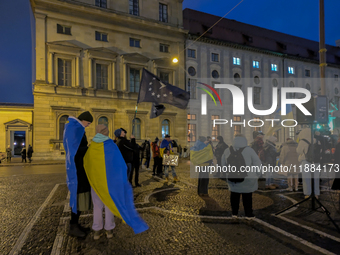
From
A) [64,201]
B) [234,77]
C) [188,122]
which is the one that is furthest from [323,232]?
[234,77]

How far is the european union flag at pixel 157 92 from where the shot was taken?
1284 centimetres

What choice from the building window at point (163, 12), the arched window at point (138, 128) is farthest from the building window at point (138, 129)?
the building window at point (163, 12)

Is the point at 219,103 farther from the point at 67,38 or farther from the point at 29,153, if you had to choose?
the point at 29,153

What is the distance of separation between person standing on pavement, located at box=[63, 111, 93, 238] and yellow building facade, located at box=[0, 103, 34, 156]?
22.9 m

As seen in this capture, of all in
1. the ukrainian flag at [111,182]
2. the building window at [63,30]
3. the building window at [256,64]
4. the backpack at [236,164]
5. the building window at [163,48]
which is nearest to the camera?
the ukrainian flag at [111,182]

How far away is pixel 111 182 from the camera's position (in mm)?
3949

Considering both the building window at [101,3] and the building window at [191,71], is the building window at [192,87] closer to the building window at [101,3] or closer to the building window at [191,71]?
the building window at [191,71]

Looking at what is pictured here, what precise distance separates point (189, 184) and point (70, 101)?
16832 mm

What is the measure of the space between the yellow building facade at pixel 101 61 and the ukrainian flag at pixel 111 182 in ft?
63.4

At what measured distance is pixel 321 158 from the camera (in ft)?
24.1

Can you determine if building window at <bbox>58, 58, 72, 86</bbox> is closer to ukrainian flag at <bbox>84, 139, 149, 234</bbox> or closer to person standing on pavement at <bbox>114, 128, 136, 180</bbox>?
person standing on pavement at <bbox>114, 128, 136, 180</bbox>

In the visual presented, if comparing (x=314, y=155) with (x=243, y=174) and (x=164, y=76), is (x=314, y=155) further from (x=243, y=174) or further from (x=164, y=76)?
(x=164, y=76)

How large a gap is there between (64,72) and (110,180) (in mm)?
21095

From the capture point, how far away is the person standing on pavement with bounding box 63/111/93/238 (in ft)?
13.2
